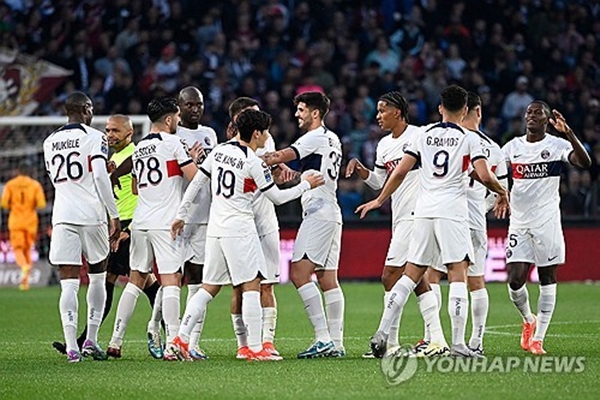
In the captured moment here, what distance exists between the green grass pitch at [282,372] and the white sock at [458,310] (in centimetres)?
43

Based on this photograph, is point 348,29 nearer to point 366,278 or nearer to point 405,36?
point 405,36

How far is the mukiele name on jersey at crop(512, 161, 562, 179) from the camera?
13.3 meters

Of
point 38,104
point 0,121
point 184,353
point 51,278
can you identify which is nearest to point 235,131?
point 184,353

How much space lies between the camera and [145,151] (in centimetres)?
1244

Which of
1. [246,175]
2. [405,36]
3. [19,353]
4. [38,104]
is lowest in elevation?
[19,353]

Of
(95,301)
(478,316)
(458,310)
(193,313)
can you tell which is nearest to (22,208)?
(95,301)

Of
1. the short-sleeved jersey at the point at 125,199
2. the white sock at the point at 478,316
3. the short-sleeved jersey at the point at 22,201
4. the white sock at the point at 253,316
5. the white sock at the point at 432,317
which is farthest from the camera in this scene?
the short-sleeved jersey at the point at 22,201

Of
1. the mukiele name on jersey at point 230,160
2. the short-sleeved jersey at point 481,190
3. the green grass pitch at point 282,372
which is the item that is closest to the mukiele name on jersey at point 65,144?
the mukiele name on jersey at point 230,160

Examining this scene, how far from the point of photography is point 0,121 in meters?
23.3

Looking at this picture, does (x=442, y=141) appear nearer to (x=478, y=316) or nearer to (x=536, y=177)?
→ (x=478, y=316)

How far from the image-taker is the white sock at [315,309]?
12.5 metres

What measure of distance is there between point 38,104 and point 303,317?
10773mm

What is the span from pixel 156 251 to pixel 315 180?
1.70 meters

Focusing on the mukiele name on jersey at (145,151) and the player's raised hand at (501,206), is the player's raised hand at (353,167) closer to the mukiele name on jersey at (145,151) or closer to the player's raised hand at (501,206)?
the player's raised hand at (501,206)
